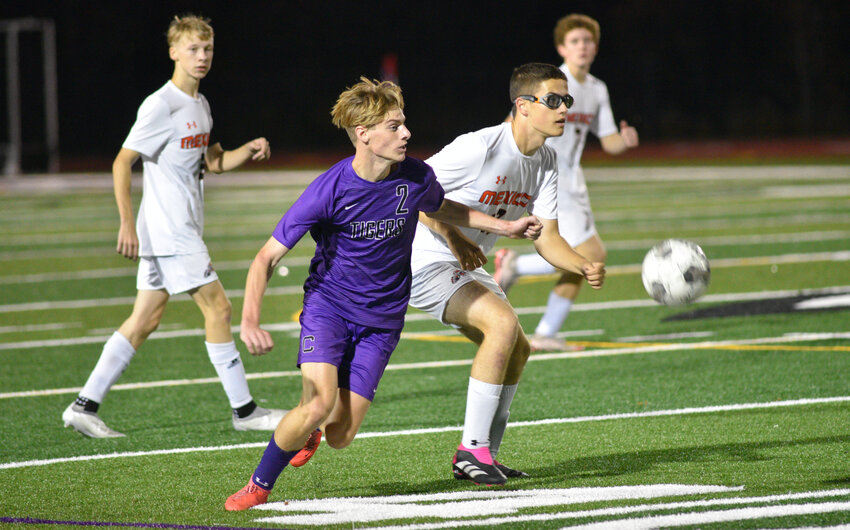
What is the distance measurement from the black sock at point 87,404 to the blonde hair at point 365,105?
104 inches

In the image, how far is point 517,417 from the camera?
286 inches

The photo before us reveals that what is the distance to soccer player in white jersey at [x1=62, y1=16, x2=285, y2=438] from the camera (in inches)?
282

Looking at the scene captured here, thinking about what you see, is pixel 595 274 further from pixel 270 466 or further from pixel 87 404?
pixel 87 404

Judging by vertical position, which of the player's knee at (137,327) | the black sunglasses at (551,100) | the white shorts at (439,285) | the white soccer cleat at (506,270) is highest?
the black sunglasses at (551,100)

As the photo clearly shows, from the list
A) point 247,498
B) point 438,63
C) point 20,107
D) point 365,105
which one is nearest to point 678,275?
point 365,105

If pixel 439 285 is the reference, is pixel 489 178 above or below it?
above

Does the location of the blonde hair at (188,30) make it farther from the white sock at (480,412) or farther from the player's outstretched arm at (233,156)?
the white sock at (480,412)

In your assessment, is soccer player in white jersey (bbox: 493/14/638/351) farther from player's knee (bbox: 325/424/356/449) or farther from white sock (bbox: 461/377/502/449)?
player's knee (bbox: 325/424/356/449)

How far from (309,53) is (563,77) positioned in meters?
47.9

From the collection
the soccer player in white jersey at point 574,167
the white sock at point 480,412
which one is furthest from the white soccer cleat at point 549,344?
the white sock at point 480,412

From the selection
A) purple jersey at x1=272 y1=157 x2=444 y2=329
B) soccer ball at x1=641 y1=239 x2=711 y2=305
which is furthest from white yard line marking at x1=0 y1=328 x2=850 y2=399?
purple jersey at x1=272 y1=157 x2=444 y2=329

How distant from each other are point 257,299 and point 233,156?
8.40ft

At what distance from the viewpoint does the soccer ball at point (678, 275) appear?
20.6 ft

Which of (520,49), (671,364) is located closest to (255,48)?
(520,49)
